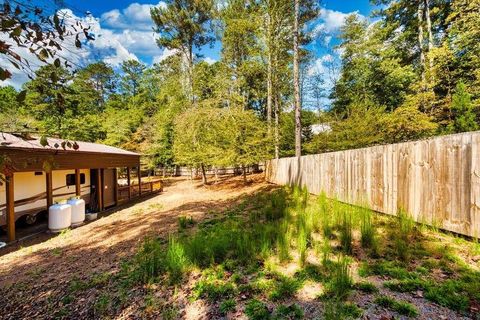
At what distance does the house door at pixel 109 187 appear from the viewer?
1263cm

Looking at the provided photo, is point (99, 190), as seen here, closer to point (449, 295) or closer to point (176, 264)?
point (176, 264)

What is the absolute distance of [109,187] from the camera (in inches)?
519

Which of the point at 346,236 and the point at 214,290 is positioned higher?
the point at 346,236

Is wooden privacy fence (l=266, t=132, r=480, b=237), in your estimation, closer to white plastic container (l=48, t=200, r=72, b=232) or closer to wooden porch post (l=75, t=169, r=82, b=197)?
white plastic container (l=48, t=200, r=72, b=232)

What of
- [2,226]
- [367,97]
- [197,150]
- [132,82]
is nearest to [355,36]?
[367,97]

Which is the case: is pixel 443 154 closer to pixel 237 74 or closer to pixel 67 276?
pixel 67 276

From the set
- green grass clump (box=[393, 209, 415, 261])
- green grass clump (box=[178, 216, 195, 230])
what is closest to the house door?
green grass clump (box=[178, 216, 195, 230])

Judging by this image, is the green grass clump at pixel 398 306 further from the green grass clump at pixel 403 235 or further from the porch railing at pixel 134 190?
the porch railing at pixel 134 190

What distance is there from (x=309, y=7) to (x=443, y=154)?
12763 millimetres

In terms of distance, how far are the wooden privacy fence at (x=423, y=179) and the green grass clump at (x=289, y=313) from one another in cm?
254

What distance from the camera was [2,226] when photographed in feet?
27.1

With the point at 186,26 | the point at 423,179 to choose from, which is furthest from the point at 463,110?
the point at 186,26

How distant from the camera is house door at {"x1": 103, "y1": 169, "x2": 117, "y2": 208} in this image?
12633 millimetres

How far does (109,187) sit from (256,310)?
12.6 m
